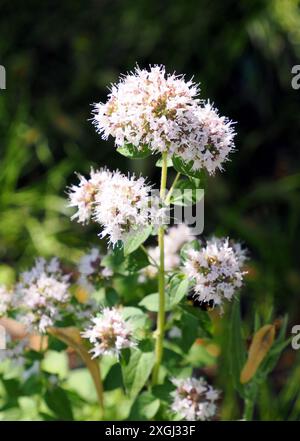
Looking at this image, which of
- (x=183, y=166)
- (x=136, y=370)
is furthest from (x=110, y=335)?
(x=183, y=166)

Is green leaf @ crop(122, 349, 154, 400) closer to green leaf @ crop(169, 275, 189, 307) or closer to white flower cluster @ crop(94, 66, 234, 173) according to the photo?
green leaf @ crop(169, 275, 189, 307)

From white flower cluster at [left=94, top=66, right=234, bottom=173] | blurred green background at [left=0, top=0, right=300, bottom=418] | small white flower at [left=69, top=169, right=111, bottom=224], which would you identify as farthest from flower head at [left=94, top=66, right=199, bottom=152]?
A: blurred green background at [left=0, top=0, right=300, bottom=418]

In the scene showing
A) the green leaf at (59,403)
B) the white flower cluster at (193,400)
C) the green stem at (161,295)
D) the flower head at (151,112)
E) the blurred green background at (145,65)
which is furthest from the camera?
the blurred green background at (145,65)

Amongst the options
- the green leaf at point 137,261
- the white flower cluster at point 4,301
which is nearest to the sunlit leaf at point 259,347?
the green leaf at point 137,261

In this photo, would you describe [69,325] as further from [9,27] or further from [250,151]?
[9,27]

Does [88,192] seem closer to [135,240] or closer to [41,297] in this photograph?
[135,240]

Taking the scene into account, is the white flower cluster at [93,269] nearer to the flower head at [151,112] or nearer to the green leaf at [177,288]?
the green leaf at [177,288]

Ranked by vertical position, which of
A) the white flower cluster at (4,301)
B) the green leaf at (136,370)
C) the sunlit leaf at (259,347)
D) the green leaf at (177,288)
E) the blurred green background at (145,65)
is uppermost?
the blurred green background at (145,65)
